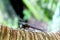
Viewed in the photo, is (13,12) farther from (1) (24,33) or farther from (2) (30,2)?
(1) (24,33)

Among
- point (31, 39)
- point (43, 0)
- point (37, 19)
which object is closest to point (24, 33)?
point (31, 39)

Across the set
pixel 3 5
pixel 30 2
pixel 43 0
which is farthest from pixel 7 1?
pixel 43 0

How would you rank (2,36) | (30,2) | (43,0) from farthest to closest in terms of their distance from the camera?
(30,2) < (43,0) < (2,36)

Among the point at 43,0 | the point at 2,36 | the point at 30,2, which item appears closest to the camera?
the point at 2,36

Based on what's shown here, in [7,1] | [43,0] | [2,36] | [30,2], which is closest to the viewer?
[2,36]

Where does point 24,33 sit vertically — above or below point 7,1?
below

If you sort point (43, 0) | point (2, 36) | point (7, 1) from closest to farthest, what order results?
1. point (2, 36)
2. point (43, 0)
3. point (7, 1)

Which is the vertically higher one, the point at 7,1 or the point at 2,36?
the point at 7,1

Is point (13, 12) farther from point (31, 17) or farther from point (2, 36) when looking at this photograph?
point (2, 36)

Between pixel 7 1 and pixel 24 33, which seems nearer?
pixel 24 33
